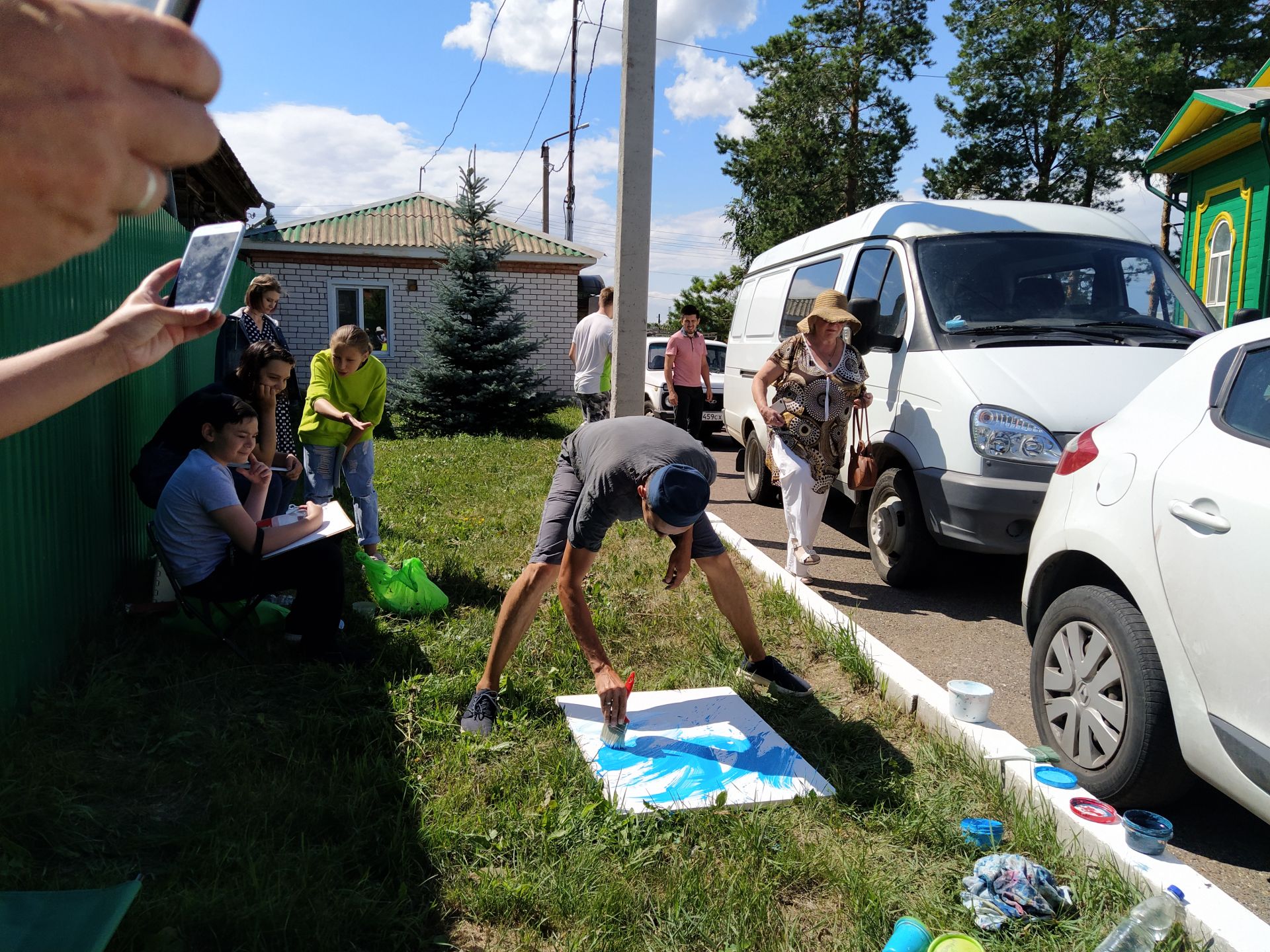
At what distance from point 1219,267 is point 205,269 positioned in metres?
18.3

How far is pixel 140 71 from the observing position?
1.73 feet

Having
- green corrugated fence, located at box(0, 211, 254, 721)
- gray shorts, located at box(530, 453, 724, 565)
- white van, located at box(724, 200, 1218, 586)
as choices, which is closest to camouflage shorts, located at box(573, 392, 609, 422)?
white van, located at box(724, 200, 1218, 586)

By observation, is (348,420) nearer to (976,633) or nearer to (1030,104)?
(976,633)

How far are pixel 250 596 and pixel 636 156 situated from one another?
4286 mm

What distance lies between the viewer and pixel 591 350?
10.4 meters

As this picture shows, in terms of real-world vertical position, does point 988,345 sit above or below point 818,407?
above

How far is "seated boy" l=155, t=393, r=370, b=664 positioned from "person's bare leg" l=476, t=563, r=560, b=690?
80 cm

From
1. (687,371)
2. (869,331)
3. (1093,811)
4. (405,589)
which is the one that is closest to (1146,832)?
(1093,811)

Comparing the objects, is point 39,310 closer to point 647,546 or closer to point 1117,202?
point 647,546

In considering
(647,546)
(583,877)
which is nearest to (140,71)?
(583,877)

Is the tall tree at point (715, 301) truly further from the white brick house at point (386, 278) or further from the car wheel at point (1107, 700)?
the car wheel at point (1107, 700)

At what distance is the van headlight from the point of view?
507 centimetres

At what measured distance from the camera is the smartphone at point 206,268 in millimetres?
1460

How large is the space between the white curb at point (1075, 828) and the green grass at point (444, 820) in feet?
0.22
